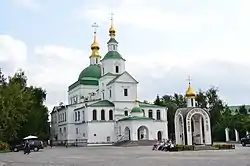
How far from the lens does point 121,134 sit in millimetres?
66250

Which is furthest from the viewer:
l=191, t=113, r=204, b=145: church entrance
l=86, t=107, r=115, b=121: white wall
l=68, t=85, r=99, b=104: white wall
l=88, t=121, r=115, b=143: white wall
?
l=68, t=85, r=99, b=104: white wall

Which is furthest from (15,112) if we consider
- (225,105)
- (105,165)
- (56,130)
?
(225,105)

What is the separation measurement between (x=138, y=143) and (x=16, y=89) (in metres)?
19.4

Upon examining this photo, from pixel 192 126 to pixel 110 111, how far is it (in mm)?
26827

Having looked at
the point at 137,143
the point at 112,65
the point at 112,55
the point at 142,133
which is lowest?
the point at 137,143

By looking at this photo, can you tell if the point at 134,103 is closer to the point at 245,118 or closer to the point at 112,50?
the point at 112,50

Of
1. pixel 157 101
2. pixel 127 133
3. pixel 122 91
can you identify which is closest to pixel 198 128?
pixel 127 133

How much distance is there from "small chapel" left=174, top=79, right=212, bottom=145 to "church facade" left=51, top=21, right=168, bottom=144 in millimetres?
20228

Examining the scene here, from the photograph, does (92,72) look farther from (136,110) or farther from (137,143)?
(137,143)

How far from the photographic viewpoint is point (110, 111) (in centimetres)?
6906

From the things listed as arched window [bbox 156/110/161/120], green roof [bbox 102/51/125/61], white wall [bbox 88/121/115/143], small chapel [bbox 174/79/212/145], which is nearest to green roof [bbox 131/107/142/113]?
white wall [bbox 88/121/115/143]

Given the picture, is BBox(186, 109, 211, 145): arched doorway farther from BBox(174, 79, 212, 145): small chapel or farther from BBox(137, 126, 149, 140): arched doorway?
BBox(137, 126, 149, 140): arched doorway

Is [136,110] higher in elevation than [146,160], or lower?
higher

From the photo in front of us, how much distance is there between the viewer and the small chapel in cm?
4156
